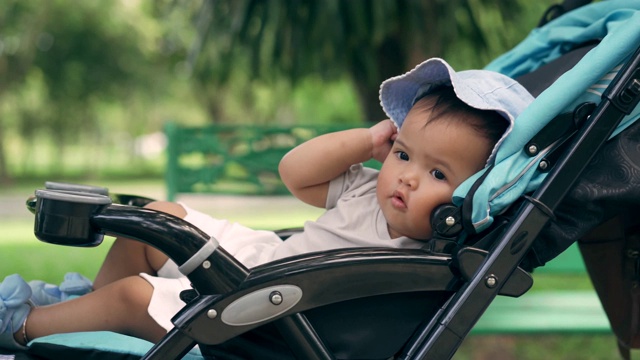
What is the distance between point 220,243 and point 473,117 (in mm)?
726

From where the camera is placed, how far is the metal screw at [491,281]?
1.78 m

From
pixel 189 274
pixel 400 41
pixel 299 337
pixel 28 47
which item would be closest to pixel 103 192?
pixel 189 274

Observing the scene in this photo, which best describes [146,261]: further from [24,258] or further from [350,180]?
[24,258]

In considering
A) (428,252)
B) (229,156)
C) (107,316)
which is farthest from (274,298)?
(229,156)

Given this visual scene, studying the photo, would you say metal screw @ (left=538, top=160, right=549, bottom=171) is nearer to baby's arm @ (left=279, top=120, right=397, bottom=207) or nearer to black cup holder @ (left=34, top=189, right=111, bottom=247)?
baby's arm @ (left=279, top=120, right=397, bottom=207)

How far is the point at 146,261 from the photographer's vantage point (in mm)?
2211

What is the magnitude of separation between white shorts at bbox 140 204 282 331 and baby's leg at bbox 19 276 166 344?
0.02m

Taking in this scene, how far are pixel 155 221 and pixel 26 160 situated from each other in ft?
89.9

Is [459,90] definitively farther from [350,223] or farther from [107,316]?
[107,316]

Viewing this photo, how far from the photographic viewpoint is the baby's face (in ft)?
6.31

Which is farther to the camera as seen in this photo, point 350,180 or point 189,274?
point 350,180

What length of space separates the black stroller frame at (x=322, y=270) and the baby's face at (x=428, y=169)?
5.5 inches

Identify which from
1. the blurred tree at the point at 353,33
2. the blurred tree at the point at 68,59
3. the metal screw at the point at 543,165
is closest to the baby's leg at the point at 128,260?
the metal screw at the point at 543,165

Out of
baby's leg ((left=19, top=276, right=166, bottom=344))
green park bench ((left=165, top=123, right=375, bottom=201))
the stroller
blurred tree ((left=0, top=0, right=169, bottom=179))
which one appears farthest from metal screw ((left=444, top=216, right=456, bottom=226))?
blurred tree ((left=0, top=0, right=169, bottom=179))
